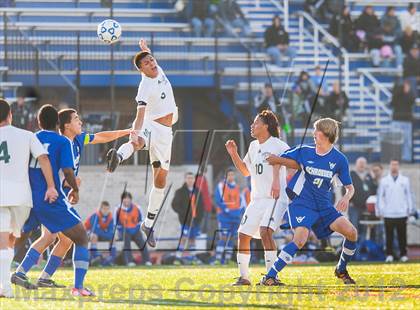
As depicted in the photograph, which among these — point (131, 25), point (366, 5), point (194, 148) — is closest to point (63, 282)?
point (194, 148)

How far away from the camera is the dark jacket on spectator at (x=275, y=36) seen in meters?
29.1

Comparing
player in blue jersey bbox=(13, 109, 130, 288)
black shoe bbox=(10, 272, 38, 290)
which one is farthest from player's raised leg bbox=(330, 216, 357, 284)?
black shoe bbox=(10, 272, 38, 290)

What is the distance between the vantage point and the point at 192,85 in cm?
2809

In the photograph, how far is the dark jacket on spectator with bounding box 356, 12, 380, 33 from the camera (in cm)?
3015

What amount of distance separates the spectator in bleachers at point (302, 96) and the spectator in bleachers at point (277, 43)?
248 cm

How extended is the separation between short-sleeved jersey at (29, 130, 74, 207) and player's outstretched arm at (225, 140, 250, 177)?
2.44 m

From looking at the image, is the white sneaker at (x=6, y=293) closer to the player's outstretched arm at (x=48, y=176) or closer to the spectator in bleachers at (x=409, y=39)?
the player's outstretched arm at (x=48, y=176)

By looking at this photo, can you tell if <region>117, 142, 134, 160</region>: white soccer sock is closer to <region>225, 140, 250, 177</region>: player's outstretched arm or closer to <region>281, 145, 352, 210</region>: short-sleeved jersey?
<region>225, 140, 250, 177</region>: player's outstretched arm

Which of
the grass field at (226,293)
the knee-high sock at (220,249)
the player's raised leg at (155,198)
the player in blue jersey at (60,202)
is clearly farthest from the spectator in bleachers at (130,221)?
the player in blue jersey at (60,202)

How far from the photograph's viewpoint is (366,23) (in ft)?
99.2

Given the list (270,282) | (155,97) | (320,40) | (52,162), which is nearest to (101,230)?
(155,97)

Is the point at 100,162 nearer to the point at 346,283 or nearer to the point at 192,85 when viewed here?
the point at 192,85

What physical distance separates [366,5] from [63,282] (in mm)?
19955

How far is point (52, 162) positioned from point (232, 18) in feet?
61.1
